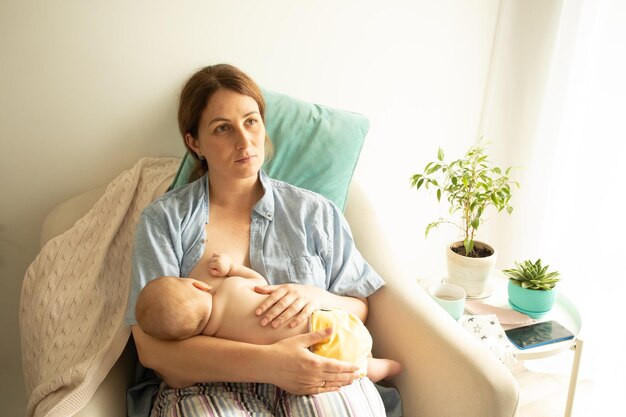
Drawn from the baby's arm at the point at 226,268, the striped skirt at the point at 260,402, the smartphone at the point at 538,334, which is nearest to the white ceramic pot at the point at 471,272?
the smartphone at the point at 538,334

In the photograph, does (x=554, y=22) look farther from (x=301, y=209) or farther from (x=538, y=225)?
(x=301, y=209)

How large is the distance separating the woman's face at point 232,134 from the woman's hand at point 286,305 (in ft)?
1.05

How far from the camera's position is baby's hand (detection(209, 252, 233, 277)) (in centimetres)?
135

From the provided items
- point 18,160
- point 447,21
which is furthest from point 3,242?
point 447,21

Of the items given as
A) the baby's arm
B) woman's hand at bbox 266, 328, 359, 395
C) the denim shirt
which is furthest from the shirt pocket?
woman's hand at bbox 266, 328, 359, 395

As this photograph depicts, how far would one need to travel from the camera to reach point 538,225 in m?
2.38

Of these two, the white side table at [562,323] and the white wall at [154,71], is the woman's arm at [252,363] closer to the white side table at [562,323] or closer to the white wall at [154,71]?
the white side table at [562,323]

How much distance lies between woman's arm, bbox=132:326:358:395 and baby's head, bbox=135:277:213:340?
4 cm

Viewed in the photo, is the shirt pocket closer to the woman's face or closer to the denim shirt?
the denim shirt

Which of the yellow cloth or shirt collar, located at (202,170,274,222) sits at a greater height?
shirt collar, located at (202,170,274,222)

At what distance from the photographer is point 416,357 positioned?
4.48ft

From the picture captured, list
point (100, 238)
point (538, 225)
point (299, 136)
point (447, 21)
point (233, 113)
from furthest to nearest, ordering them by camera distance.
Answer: point (538, 225), point (447, 21), point (299, 136), point (100, 238), point (233, 113)

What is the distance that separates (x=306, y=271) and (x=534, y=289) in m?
0.79

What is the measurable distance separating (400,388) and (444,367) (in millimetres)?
194
